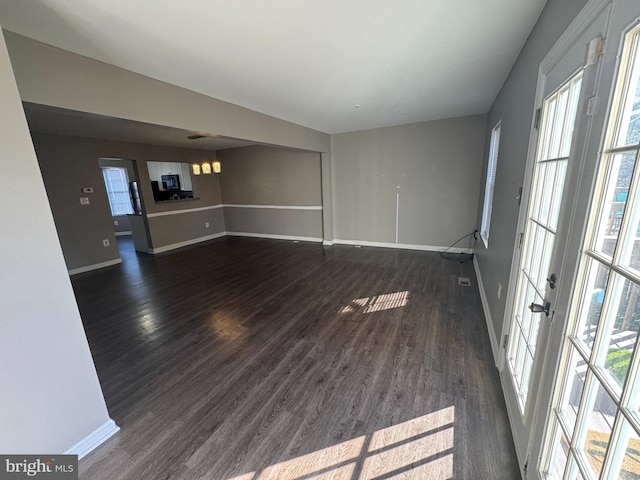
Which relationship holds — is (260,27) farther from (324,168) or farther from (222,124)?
(324,168)

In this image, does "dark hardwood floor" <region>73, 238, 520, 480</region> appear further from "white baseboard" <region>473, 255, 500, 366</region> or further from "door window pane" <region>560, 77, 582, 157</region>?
"door window pane" <region>560, 77, 582, 157</region>

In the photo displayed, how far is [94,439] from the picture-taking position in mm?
1611

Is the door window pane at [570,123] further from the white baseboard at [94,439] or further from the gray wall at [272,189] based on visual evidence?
the gray wall at [272,189]

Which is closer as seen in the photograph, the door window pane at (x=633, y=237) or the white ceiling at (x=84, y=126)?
the door window pane at (x=633, y=237)

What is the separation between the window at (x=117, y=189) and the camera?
8.37m

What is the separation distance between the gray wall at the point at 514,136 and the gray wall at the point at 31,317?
2629mm

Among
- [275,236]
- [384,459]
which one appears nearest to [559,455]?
[384,459]

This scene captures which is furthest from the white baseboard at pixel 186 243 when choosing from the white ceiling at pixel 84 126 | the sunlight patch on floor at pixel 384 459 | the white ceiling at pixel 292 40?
the sunlight patch on floor at pixel 384 459

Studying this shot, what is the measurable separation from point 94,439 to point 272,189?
584 centimetres

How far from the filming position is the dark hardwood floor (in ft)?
4.87

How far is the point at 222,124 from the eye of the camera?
2.96 meters

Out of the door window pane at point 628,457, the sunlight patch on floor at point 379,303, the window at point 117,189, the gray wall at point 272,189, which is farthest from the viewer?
the window at point 117,189

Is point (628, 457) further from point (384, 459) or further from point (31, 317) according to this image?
point (31, 317)

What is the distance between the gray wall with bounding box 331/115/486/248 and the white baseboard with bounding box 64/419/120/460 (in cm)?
511
